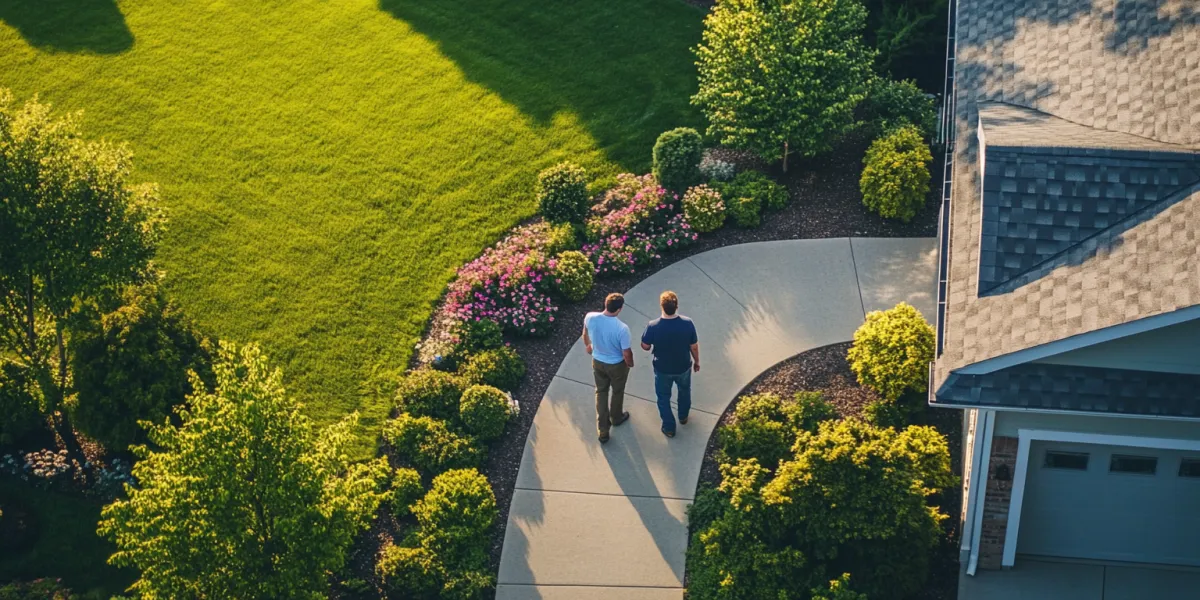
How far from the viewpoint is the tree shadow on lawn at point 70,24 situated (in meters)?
20.0

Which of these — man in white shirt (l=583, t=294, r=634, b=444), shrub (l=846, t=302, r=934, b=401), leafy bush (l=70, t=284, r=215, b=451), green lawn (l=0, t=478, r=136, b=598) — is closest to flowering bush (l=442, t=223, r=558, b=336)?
man in white shirt (l=583, t=294, r=634, b=444)

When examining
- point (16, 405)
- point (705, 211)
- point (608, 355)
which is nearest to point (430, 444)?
point (608, 355)

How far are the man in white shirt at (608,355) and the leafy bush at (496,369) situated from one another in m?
1.34

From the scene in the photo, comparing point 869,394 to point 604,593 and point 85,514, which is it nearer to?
point 604,593

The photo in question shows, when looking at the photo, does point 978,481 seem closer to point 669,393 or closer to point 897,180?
point 669,393

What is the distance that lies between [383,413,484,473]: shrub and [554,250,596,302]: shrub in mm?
2664

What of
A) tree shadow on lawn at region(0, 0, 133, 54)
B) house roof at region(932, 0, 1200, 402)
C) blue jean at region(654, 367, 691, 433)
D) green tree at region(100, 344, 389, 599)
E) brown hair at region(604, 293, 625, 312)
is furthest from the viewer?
tree shadow on lawn at region(0, 0, 133, 54)

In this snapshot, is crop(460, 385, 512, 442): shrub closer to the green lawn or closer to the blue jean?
the blue jean

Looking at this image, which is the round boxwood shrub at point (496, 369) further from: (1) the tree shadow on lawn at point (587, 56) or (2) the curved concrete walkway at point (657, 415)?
(1) the tree shadow on lawn at point (587, 56)

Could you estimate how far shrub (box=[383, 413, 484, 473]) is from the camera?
42.8ft

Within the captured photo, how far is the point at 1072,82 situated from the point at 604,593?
294 inches

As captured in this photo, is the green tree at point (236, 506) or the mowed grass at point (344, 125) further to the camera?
the mowed grass at point (344, 125)

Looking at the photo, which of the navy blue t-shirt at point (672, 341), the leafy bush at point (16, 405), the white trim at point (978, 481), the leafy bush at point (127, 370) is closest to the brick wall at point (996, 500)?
the white trim at point (978, 481)

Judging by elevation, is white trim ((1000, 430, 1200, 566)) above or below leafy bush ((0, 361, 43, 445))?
above
